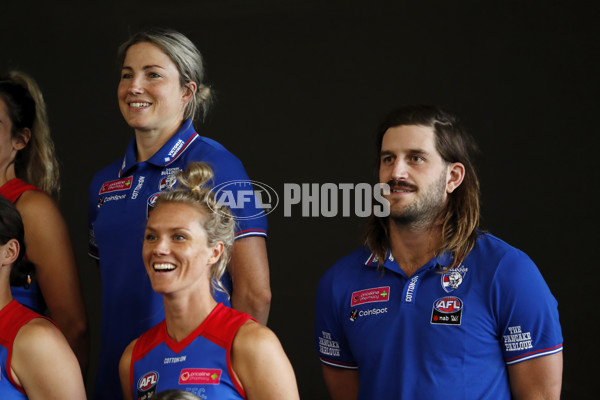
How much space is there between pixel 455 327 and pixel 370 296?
0.24m

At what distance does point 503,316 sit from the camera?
6.53 feet

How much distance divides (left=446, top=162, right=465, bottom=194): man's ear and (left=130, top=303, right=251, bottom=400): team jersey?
64 cm

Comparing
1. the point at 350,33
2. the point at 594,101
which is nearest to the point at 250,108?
the point at 350,33

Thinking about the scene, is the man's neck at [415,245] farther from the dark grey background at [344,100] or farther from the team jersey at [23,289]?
the dark grey background at [344,100]

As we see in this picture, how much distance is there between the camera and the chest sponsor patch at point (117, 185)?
2.35 m

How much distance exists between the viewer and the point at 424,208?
2.10 metres

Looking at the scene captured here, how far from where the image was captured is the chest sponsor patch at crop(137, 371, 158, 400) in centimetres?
186

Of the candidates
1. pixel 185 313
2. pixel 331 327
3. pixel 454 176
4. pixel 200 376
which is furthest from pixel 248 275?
pixel 454 176

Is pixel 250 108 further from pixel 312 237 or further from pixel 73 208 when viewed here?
pixel 73 208

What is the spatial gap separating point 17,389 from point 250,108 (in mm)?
2067

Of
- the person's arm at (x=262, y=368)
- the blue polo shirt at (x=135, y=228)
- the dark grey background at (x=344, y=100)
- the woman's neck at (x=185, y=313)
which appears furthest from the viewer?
the dark grey background at (x=344, y=100)

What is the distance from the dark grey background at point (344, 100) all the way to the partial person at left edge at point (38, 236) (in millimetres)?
1372

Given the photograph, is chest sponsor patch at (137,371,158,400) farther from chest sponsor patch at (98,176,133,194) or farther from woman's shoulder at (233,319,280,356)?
chest sponsor patch at (98,176,133,194)

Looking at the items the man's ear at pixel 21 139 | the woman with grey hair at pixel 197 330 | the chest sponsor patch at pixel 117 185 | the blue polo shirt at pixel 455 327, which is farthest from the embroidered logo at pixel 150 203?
the blue polo shirt at pixel 455 327
